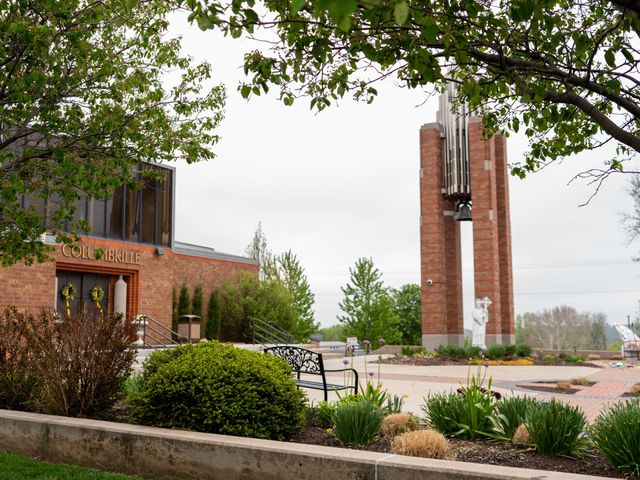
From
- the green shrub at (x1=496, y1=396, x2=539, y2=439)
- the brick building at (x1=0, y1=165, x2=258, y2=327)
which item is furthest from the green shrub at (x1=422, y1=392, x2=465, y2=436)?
the brick building at (x1=0, y1=165, x2=258, y2=327)

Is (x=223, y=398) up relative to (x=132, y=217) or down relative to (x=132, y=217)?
down

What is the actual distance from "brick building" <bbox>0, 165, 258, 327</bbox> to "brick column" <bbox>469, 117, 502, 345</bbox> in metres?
15.0

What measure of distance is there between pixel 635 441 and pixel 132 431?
4.24 meters

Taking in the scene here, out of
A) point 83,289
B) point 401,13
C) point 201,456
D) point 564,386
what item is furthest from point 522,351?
point 401,13

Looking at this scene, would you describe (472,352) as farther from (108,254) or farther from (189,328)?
(108,254)

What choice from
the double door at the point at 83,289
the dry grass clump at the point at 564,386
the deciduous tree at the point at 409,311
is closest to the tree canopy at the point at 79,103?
the dry grass clump at the point at 564,386

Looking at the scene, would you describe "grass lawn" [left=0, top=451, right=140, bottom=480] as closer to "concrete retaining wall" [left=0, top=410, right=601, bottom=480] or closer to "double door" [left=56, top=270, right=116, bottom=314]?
"concrete retaining wall" [left=0, top=410, right=601, bottom=480]

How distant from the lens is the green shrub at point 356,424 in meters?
5.64

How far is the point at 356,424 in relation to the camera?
5.63m

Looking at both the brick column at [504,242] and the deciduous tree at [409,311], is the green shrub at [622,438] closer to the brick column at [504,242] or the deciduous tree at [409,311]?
the brick column at [504,242]

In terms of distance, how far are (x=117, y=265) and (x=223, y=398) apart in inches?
757

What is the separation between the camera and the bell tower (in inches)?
1222

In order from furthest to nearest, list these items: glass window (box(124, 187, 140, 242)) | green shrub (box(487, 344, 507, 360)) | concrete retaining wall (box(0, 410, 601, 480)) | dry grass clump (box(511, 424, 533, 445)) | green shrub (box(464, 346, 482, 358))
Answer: green shrub (box(487, 344, 507, 360))
green shrub (box(464, 346, 482, 358))
glass window (box(124, 187, 140, 242))
dry grass clump (box(511, 424, 533, 445))
concrete retaining wall (box(0, 410, 601, 480))

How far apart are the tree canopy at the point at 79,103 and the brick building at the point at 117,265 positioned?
11.9 meters
